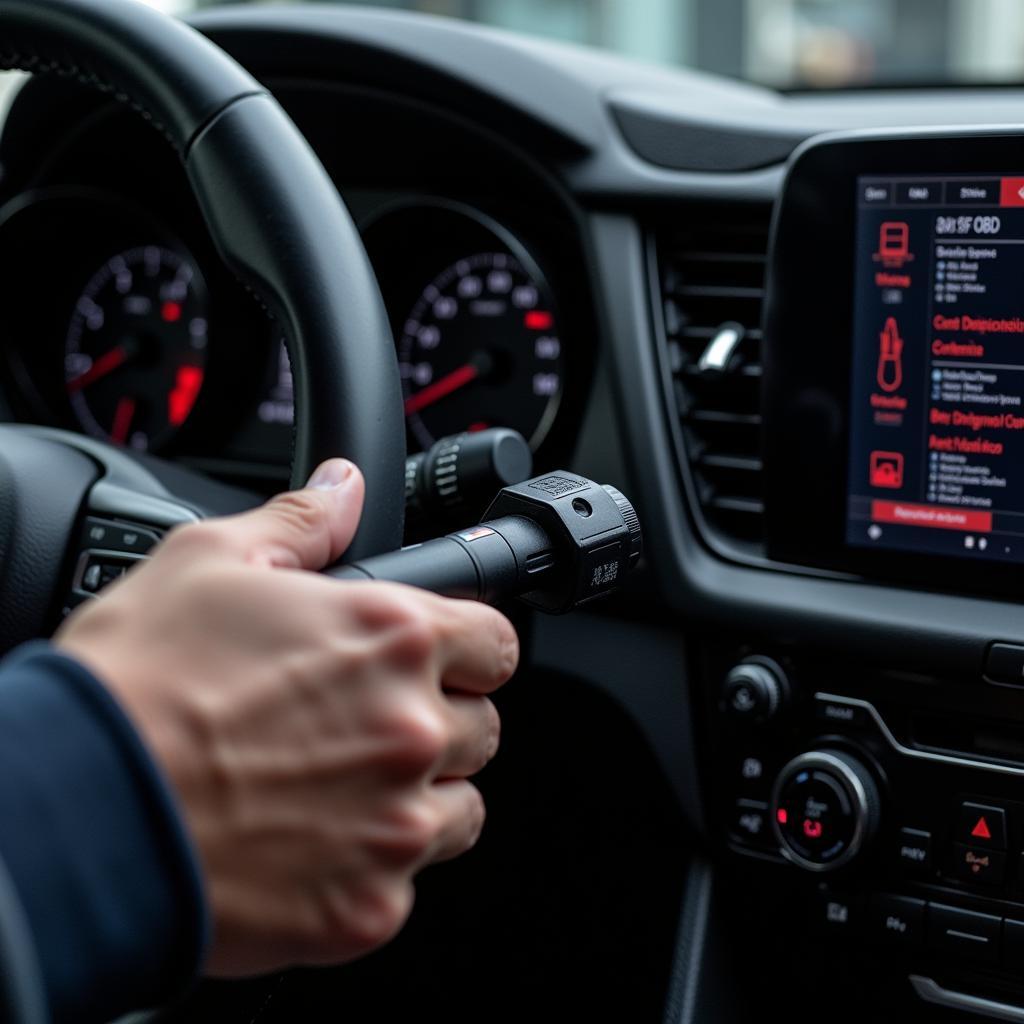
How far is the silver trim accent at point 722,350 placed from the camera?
1296mm

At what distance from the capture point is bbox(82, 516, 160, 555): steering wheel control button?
1.10 metres

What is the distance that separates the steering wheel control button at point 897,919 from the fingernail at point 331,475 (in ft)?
2.52

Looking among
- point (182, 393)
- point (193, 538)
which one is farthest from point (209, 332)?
point (193, 538)

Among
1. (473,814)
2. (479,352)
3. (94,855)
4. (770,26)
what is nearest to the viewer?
(94,855)

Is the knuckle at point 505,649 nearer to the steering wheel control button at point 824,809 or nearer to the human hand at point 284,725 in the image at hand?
the human hand at point 284,725

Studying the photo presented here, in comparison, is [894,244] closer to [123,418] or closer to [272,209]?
[272,209]

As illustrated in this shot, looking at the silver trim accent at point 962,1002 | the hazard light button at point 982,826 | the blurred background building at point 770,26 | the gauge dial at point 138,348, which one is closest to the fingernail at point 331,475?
the hazard light button at point 982,826

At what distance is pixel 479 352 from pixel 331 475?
35.0 inches

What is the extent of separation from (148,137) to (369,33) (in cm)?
35

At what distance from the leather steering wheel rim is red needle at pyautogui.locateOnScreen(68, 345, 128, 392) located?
86cm

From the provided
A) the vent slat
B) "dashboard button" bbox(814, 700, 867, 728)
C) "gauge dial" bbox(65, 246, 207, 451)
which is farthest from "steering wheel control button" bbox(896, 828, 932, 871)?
"gauge dial" bbox(65, 246, 207, 451)

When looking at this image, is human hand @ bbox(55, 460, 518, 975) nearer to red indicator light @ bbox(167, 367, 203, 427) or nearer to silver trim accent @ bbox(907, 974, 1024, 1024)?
silver trim accent @ bbox(907, 974, 1024, 1024)

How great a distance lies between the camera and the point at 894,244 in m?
1.16

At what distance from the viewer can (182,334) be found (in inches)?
68.8
